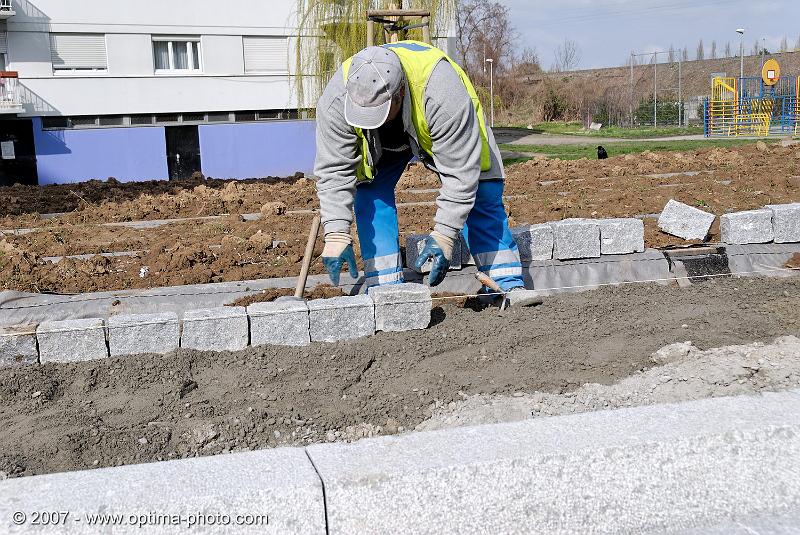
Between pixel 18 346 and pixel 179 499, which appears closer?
pixel 179 499

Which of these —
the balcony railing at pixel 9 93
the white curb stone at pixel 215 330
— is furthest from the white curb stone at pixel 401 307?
the balcony railing at pixel 9 93

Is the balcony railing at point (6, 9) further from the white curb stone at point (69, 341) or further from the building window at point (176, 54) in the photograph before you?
the white curb stone at point (69, 341)

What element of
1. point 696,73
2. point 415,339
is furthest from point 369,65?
point 696,73

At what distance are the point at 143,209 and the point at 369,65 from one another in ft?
21.9

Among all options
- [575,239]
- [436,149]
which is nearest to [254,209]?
[575,239]

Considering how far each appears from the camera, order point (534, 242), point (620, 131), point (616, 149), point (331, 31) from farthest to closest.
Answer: point (620, 131), point (616, 149), point (331, 31), point (534, 242)

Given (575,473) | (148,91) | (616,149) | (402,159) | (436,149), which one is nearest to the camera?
(575,473)

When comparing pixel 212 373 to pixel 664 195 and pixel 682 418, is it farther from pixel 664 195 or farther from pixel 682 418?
pixel 664 195

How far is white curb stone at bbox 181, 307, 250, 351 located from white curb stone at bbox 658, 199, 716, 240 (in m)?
3.83

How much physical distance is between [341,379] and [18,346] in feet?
5.33

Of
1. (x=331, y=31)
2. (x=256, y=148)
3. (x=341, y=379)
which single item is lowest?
(x=341, y=379)

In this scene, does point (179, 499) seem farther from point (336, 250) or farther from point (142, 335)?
point (336, 250)

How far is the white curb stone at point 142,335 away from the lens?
4.20 metres

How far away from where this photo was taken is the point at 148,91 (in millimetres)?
20438
